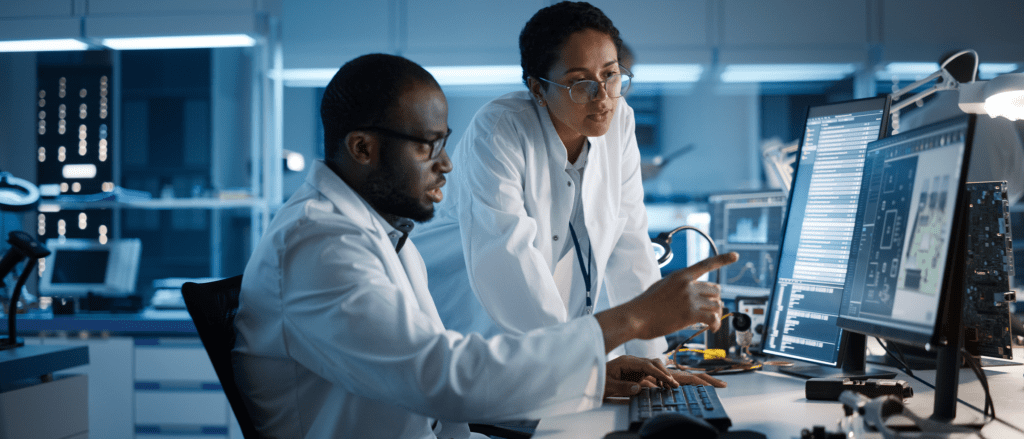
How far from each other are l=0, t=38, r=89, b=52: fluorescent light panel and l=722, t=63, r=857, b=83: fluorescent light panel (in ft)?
11.2

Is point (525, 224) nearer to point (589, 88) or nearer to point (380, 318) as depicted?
point (589, 88)

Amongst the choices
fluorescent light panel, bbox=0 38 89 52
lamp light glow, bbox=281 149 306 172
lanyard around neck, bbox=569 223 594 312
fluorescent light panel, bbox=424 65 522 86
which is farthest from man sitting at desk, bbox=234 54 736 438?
fluorescent light panel, bbox=0 38 89 52

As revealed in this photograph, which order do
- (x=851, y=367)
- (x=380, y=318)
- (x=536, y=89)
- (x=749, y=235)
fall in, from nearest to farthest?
(x=380, y=318)
(x=851, y=367)
(x=536, y=89)
(x=749, y=235)

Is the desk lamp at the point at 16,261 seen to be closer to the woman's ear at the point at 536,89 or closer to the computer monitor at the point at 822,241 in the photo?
the woman's ear at the point at 536,89

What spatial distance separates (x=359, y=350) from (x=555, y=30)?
897 millimetres

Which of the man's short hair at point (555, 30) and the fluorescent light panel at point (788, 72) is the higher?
the fluorescent light panel at point (788, 72)

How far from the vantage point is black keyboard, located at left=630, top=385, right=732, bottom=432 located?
34.4 inches

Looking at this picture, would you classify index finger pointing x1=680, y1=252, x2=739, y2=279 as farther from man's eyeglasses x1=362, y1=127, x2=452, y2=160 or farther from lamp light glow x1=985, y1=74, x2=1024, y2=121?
lamp light glow x1=985, y1=74, x2=1024, y2=121

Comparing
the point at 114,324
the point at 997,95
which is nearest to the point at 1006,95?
the point at 997,95

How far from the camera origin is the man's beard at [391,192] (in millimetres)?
929

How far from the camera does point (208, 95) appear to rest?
13.5 ft

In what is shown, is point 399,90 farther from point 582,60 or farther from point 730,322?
point 730,322

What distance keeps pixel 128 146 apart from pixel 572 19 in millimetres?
3658

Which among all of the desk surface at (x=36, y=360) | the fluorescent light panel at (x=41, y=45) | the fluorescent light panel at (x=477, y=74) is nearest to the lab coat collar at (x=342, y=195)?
the desk surface at (x=36, y=360)
